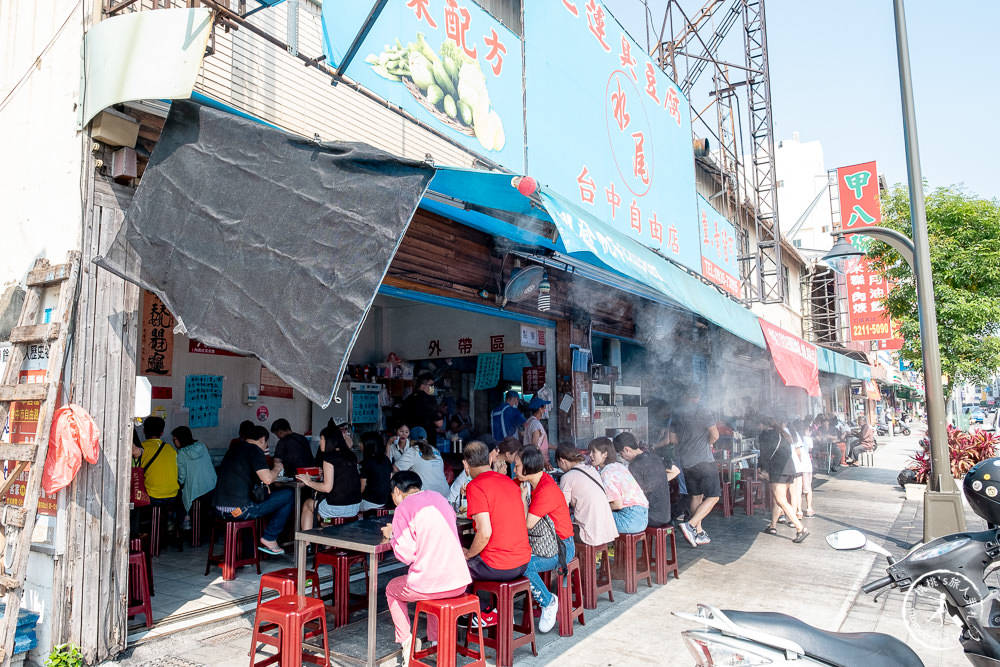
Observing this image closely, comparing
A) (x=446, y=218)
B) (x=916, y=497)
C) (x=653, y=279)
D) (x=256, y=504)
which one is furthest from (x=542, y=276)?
(x=916, y=497)

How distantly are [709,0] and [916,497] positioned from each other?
36.1 feet

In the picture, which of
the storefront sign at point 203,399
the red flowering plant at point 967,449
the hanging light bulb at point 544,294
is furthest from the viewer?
the red flowering plant at point 967,449

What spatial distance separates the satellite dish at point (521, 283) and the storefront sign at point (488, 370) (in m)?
2.96

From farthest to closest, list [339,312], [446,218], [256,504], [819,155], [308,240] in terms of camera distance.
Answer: [819,155] < [446,218] < [256,504] < [308,240] < [339,312]

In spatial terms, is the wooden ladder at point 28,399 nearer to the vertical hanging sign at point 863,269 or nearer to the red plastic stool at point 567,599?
the red plastic stool at point 567,599

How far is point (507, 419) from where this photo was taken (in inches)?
388

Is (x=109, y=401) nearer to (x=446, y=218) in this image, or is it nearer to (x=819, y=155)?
(x=446, y=218)

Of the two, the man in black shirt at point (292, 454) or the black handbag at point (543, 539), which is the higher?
the man in black shirt at point (292, 454)

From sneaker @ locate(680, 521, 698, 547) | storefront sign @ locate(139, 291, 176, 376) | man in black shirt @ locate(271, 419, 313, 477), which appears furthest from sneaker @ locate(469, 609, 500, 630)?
storefront sign @ locate(139, 291, 176, 376)

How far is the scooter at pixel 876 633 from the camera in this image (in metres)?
2.42

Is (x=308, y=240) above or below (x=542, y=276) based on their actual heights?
below

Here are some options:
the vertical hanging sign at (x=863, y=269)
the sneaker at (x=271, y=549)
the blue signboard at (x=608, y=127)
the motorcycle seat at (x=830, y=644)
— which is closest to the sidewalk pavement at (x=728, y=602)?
the sneaker at (x=271, y=549)

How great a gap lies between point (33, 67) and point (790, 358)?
960 cm

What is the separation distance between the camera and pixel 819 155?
3738 cm
